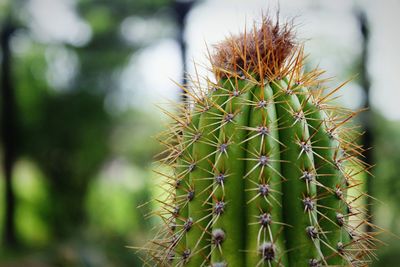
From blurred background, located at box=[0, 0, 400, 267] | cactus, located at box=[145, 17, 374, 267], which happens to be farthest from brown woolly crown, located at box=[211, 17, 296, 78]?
blurred background, located at box=[0, 0, 400, 267]

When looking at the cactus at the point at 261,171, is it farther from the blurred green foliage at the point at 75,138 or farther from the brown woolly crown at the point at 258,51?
the blurred green foliage at the point at 75,138

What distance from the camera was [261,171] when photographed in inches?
55.4

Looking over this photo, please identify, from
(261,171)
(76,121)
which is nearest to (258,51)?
(261,171)

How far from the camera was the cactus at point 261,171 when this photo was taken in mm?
1433

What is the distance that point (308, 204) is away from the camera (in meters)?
1.43

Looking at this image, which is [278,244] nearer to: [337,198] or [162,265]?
[337,198]

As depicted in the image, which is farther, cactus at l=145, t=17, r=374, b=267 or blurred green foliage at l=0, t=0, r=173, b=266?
blurred green foliage at l=0, t=0, r=173, b=266

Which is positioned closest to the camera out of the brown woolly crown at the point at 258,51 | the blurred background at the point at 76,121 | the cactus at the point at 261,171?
the cactus at the point at 261,171

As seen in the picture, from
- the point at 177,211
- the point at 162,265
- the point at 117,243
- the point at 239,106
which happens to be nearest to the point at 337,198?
the point at 239,106

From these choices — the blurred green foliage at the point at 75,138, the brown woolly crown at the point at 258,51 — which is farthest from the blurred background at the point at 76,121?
the brown woolly crown at the point at 258,51

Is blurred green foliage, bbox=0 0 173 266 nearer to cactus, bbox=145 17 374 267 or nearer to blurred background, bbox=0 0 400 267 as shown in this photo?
blurred background, bbox=0 0 400 267

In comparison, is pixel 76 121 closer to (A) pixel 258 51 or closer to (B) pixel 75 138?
(B) pixel 75 138

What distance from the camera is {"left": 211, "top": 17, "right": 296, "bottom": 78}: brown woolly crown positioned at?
164cm

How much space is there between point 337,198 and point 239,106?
1.38 feet
